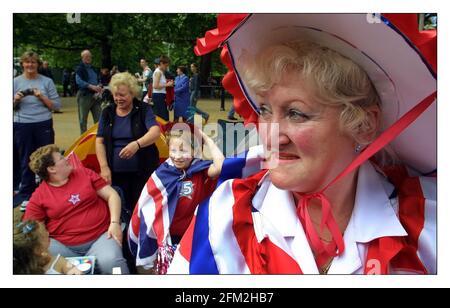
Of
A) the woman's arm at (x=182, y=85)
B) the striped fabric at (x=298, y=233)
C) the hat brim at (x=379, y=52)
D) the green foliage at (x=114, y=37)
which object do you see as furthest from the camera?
the woman's arm at (x=182, y=85)

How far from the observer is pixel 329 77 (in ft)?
3.46

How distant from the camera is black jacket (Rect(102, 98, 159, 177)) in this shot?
4.74ft

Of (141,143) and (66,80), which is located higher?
(66,80)

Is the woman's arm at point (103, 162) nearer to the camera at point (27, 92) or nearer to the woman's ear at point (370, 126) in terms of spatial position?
the camera at point (27, 92)

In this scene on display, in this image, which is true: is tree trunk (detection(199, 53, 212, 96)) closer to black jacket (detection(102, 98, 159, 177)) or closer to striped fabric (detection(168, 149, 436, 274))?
black jacket (detection(102, 98, 159, 177))

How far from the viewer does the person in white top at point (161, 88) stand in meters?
1.37

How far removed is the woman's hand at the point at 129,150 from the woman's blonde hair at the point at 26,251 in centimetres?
35

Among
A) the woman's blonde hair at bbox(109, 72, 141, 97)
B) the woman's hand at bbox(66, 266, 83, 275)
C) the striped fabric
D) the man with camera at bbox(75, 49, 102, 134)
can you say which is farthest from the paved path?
the woman's hand at bbox(66, 266, 83, 275)

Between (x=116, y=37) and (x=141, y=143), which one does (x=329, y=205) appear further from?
(x=116, y=37)

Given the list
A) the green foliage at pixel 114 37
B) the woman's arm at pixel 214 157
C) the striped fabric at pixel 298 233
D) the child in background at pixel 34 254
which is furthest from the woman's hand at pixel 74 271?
the green foliage at pixel 114 37

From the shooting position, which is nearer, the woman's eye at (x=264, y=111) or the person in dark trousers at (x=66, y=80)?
the woman's eye at (x=264, y=111)

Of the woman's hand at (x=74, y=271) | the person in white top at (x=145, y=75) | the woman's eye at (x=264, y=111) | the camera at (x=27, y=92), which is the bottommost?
the woman's hand at (x=74, y=271)

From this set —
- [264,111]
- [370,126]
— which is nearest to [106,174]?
[264,111]

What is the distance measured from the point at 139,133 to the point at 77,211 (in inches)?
12.6
